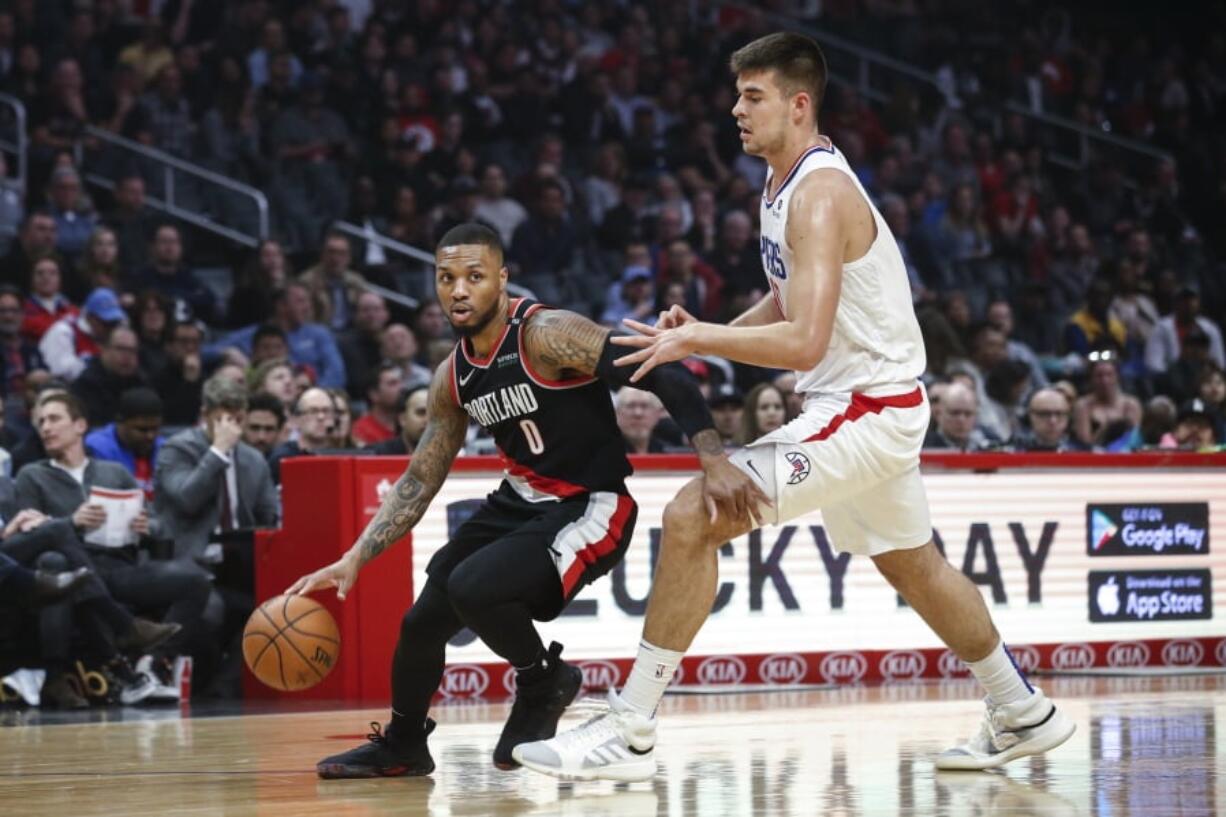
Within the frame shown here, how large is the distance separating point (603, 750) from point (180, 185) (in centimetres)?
1100

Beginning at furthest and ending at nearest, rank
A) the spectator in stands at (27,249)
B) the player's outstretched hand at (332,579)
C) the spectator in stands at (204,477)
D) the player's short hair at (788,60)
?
the spectator in stands at (27,249) → the spectator in stands at (204,477) → the player's outstretched hand at (332,579) → the player's short hair at (788,60)

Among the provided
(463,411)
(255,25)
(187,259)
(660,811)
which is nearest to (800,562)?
(463,411)

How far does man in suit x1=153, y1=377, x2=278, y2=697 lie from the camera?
1012 cm

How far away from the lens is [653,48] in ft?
63.7

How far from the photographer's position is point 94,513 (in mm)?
9828

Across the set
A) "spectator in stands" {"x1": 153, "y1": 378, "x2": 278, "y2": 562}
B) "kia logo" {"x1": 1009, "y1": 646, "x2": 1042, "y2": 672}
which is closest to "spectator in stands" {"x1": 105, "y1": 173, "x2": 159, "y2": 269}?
"spectator in stands" {"x1": 153, "y1": 378, "x2": 278, "y2": 562}

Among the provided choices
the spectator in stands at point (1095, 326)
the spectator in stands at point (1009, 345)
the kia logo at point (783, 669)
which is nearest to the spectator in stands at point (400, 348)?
the kia logo at point (783, 669)

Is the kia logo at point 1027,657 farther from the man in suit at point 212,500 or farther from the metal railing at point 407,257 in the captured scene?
the metal railing at point 407,257

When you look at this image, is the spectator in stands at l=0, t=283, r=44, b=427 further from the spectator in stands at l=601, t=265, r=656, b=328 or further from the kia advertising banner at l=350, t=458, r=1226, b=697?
the spectator in stands at l=601, t=265, r=656, b=328

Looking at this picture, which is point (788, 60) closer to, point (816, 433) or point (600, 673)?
point (816, 433)

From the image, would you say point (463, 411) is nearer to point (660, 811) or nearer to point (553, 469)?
point (553, 469)

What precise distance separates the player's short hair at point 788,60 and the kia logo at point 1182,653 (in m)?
6.27

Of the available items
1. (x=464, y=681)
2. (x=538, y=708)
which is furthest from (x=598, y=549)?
(x=464, y=681)

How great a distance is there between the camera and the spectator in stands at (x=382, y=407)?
1198cm
